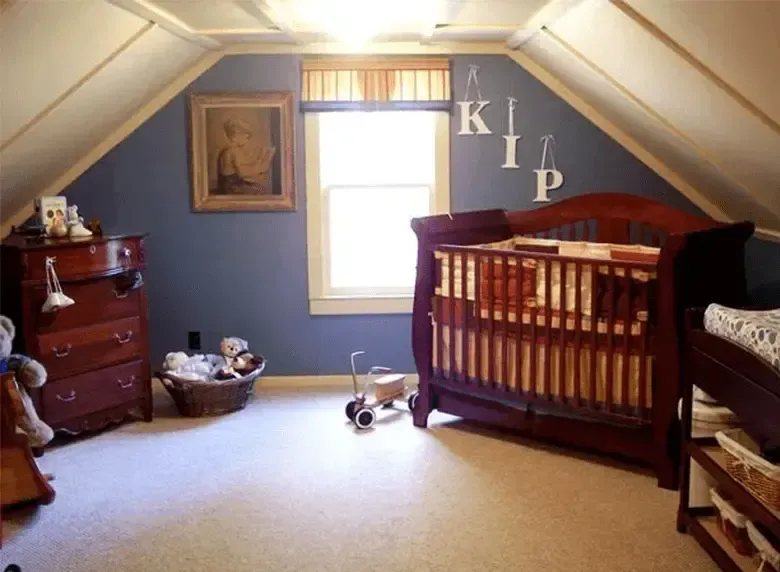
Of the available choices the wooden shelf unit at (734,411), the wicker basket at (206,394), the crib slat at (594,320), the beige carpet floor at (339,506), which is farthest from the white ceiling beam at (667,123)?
the wicker basket at (206,394)

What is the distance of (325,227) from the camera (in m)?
4.70

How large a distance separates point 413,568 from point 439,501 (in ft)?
1.68

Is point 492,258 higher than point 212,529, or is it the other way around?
point 492,258

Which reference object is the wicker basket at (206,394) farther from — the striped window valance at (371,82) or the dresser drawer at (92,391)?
the striped window valance at (371,82)

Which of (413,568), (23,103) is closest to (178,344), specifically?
(23,103)

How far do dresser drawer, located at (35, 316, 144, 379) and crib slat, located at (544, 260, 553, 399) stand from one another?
75.1 inches

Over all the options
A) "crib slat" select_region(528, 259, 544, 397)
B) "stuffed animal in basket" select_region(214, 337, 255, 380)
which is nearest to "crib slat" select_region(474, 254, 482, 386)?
"crib slat" select_region(528, 259, 544, 397)

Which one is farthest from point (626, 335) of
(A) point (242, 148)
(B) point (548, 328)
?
(A) point (242, 148)

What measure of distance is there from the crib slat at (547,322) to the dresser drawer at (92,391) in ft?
6.26

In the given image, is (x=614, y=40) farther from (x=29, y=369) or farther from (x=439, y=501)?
(x=29, y=369)

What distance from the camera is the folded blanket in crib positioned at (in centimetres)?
228

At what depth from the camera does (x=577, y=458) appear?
11.8ft

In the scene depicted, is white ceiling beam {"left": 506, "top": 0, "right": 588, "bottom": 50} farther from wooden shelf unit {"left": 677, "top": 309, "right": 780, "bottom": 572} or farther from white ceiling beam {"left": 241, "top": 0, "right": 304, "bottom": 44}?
wooden shelf unit {"left": 677, "top": 309, "right": 780, "bottom": 572}

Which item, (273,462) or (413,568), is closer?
(413,568)
